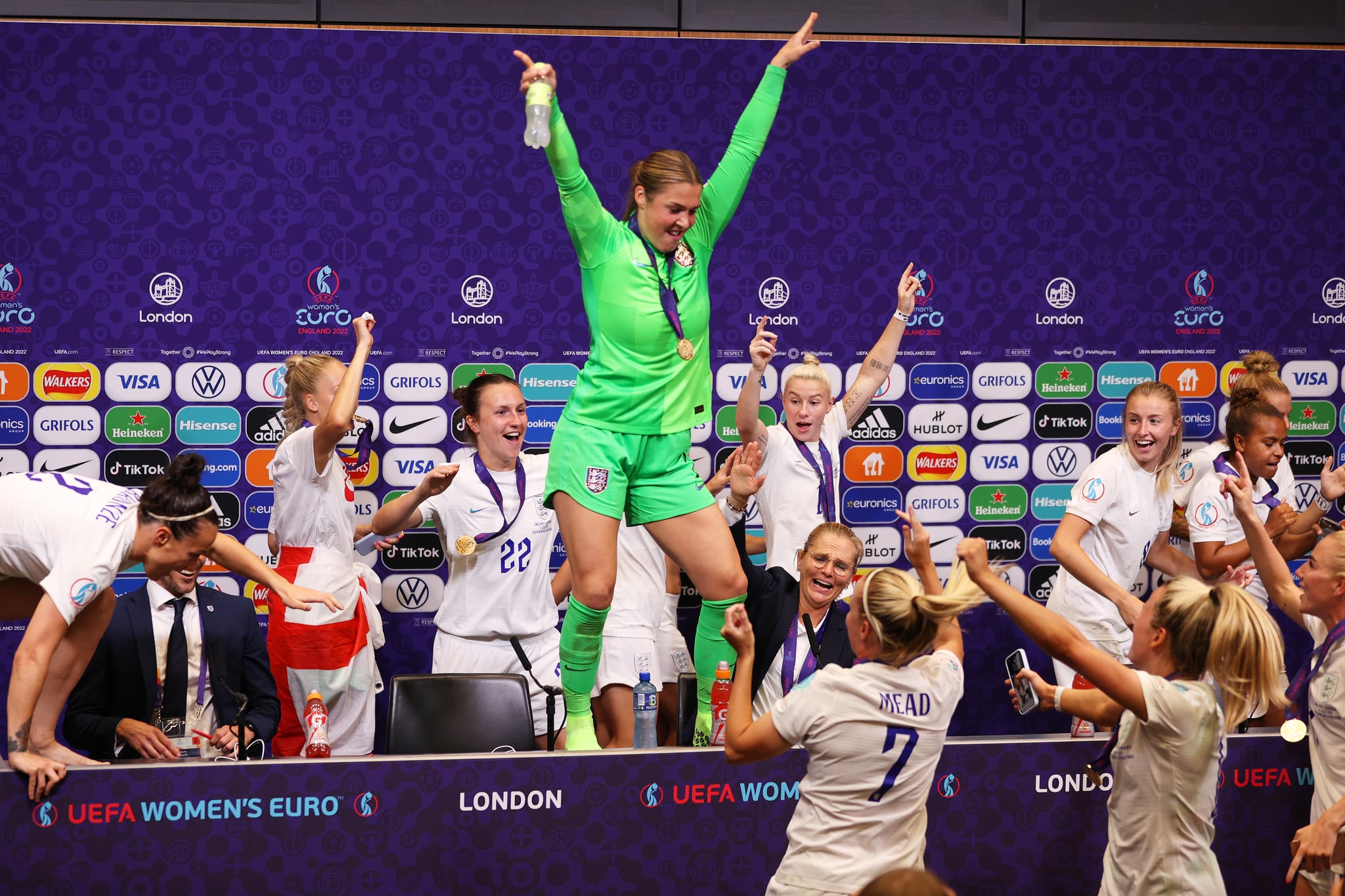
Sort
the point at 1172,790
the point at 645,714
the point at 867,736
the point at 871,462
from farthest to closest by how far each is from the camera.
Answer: the point at 871,462, the point at 645,714, the point at 1172,790, the point at 867,736

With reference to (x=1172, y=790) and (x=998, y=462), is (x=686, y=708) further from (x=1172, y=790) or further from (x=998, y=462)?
(x=998, y=462)

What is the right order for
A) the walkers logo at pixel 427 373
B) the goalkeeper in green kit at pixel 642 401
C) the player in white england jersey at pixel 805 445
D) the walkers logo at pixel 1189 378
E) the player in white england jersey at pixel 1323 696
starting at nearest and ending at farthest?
the player in white england jersey at pixel 1323 696, the goalkeeper in green kit at pixel 642 401, the player in white england jersey at pixel 805 445, the walkers logo at pixel 427 373, the walkers logo at pixel 1189 378

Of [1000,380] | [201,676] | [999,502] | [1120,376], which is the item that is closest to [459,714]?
[201,676]

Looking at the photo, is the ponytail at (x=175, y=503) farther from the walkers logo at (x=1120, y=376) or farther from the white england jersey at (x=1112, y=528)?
the walkers logo at (x=1120, y=376)

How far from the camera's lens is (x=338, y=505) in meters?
4.44

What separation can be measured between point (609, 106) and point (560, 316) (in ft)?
3.03

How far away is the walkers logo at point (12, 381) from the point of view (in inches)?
193

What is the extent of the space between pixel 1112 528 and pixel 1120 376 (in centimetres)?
103

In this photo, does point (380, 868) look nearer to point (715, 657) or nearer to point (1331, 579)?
point (715, 657)

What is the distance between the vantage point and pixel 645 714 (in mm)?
4238

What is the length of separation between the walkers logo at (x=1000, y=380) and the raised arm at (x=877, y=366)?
0.65 metres

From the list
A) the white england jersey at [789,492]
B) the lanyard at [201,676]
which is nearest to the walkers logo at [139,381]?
the lanyard at [201,676]

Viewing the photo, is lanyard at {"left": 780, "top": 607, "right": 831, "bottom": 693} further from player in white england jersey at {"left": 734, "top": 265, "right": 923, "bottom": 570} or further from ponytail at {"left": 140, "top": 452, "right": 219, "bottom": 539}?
ponytail at {"left": 140, "top": 452, "right": 219, "bottom": 539}

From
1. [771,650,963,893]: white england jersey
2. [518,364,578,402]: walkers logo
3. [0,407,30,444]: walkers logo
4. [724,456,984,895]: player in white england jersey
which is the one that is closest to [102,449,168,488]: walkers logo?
[0,407,30,444]: walkers logo
